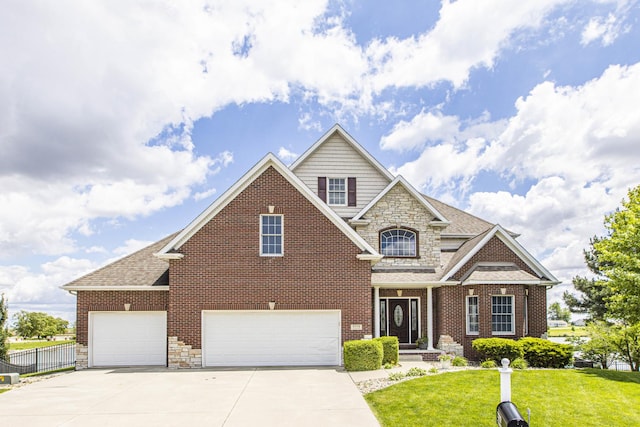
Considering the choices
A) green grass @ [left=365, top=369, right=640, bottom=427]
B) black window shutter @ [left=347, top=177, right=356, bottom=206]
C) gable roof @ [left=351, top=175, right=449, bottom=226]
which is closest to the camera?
green grass @ [left=365, top=369, right=640, bottom=427]

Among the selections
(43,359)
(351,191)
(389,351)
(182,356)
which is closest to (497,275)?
(389,351)

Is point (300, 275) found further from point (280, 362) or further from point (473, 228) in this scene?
point (473, 228)

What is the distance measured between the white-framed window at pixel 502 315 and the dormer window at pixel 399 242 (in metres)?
3.91

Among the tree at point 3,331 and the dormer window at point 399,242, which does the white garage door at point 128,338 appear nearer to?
the tree at point 3,331

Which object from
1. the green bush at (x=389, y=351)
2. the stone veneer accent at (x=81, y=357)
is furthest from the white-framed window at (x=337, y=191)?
the stone veneer accent at (x=81, y=357)

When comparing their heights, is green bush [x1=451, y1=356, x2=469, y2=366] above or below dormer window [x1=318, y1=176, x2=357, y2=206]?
below

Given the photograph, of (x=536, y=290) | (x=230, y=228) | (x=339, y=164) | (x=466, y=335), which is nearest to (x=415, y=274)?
(x=466, y=335)

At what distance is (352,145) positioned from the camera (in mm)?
23562

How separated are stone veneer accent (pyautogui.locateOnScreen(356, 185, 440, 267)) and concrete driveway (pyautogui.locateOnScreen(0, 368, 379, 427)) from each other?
7055 millimetres

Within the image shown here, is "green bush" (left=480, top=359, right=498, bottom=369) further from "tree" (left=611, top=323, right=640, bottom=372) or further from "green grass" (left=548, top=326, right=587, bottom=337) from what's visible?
"green grass" (left=548, top=326, right=587, bottom=337)

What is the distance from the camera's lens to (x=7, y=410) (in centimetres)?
1158

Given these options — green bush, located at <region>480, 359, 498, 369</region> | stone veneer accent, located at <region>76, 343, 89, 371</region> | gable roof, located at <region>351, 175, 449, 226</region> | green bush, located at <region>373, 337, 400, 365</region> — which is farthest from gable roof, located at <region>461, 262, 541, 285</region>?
stone veneer accent, located at <region>76, 343, 89, 371</region>

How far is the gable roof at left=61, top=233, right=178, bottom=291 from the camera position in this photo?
58.6 feet

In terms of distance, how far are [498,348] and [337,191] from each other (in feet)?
31.9
